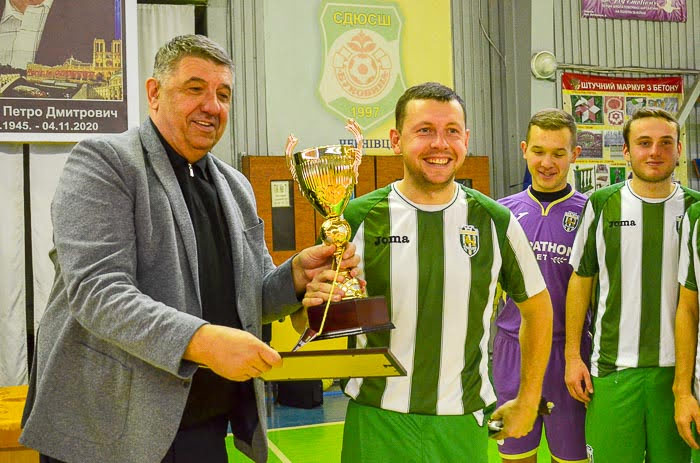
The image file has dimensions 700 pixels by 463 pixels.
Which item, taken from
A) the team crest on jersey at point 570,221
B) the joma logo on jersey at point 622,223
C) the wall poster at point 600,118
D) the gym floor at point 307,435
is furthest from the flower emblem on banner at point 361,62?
the joma logo on jersey at point 622,223

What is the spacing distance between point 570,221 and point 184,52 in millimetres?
2704

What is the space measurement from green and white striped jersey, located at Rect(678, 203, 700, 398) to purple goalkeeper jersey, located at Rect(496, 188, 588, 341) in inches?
29.9

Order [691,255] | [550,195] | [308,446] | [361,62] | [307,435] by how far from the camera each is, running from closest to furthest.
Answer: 1. [691,255]
2. [550,195]
3. [308,446]
4. [307,435]
5. [361,62]

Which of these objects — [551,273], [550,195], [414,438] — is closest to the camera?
[414,438]

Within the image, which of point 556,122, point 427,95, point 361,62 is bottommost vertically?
point 427,95

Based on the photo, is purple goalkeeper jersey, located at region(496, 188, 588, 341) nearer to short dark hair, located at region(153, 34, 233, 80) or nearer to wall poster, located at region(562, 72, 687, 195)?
short dark hair, located at region(153, 34, 233, 80)

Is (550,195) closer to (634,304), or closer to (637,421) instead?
(634,304)

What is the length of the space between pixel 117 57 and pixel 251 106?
217 centimetres

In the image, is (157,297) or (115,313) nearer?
(115,313)

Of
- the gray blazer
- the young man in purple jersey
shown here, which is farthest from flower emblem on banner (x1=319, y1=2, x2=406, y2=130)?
the gray blazer

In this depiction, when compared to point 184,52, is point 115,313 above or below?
below

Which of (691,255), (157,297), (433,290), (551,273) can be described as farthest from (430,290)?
(551,273)

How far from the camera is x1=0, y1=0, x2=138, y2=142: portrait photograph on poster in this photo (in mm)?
7246

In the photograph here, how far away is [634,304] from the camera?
11.3 feet
